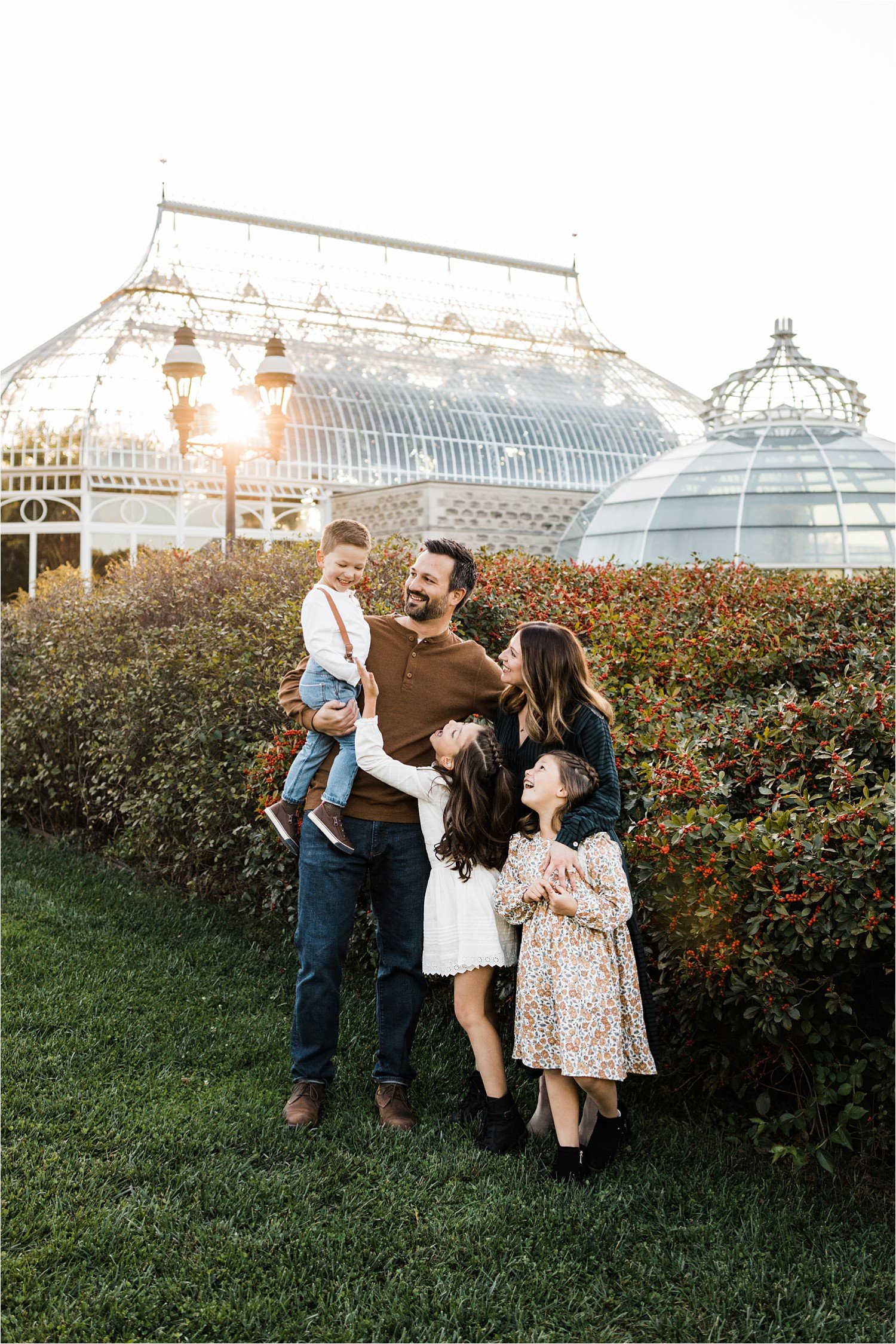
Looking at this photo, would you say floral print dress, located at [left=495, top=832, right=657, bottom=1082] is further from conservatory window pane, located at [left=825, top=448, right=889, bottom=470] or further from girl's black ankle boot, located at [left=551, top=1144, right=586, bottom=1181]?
conservatory window pane, located at [left=825, top=448, right=889, bottom=470]

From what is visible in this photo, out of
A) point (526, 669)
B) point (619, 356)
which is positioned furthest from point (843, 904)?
point (619, 356)

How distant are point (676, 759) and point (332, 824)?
4.07 ft

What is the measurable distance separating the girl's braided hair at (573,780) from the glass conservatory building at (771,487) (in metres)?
12.6

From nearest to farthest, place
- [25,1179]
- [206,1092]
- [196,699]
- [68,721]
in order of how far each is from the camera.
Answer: [25,1179] → [206,1092] → [196,699] → [68,721]

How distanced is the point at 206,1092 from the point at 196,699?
3.14m

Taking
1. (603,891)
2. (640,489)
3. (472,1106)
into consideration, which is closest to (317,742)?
(603,891)

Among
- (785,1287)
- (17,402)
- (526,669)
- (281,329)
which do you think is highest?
(281,329)

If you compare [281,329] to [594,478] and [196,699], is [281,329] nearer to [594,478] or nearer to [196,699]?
[594,478]

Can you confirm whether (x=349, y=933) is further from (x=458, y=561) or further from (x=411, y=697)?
(x=458, y=561)

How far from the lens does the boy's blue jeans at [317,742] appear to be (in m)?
3.87

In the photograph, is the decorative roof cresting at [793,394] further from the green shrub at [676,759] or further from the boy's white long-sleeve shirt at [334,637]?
the boy's white long-sleeve shirt at [334,637]

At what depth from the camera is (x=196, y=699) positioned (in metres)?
6.77

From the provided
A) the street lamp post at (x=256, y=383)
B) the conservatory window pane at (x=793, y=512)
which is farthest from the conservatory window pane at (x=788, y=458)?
the street lamp post at (x=256, y=383)

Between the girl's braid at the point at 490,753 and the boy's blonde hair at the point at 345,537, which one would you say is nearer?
the girl's braid at the point at 490,753
